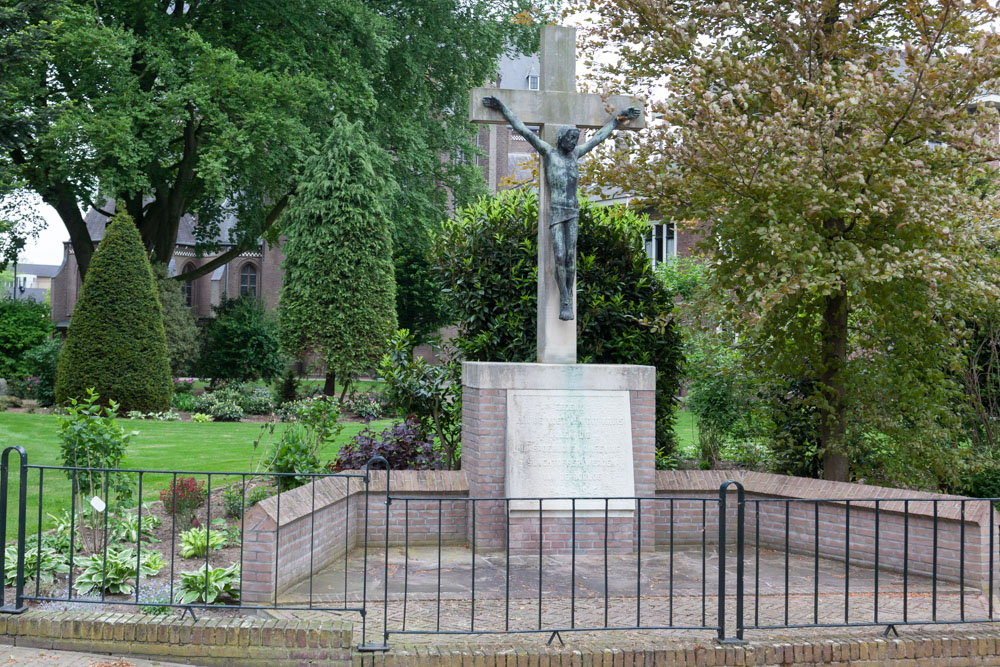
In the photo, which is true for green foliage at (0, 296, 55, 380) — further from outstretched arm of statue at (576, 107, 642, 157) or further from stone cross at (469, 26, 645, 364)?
outstretched arm of statue at (576, 107, 642, 157)

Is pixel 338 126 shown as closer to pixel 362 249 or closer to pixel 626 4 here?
pixel 362 249

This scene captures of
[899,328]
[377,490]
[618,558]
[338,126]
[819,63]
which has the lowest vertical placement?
[618,558]

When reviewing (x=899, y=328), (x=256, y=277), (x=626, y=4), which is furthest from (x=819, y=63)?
(x=256, y=277)

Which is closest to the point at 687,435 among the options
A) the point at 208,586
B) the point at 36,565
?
the point at 208,586

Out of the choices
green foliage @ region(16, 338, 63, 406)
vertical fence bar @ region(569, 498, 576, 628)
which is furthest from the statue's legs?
green foliage @ region(16, 338, 63, 406)

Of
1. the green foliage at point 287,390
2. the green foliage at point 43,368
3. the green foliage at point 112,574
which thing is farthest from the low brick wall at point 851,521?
the green foliage at point 43,368

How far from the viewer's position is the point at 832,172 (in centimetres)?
830

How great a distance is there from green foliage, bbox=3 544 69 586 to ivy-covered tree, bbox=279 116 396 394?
18696 mm

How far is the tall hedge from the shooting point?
2052 centimetres

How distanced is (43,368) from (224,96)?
965 centimetres

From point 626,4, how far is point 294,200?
1865 cm

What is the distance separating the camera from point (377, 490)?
26.2 feet

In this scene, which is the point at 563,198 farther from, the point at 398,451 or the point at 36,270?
the point at 36,270

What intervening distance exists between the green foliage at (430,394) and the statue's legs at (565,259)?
2071 mm
